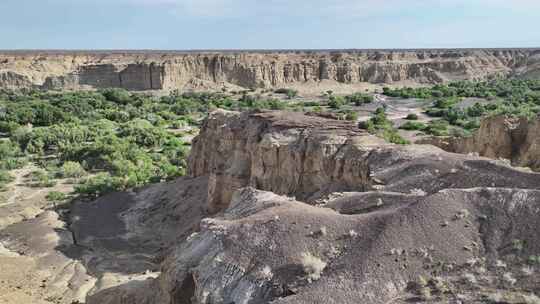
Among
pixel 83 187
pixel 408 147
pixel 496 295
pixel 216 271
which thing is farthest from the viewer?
pixel 83 187

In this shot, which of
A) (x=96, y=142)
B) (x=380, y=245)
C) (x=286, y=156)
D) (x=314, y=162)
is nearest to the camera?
(x=380, y=245)

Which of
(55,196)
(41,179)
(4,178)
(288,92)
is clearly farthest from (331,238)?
(288,92)

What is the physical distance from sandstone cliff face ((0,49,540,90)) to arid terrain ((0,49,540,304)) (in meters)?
32.9

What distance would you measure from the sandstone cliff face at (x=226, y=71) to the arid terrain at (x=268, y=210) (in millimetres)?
32938

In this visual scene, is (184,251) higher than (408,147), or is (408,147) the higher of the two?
(408,147)

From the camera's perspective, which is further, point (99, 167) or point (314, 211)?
point (99, 167)

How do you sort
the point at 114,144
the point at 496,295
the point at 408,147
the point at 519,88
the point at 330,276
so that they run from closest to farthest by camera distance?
the point at 496,295 → the point at 330,276 → the point at 408,147 → the point at 114,144 → the point at 519,88

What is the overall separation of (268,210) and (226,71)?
73832mm

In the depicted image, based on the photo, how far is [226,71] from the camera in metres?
82.3

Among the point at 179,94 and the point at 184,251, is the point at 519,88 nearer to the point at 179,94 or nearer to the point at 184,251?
the point at 179,94

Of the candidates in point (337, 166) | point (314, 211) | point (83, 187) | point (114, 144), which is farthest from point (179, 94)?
point (314, 211)

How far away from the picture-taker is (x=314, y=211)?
9.74 metres

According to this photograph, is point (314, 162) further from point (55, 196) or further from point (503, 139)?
point (55, 196)

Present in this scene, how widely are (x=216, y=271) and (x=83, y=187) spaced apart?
18477mm
